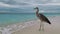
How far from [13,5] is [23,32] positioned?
19.2 inches

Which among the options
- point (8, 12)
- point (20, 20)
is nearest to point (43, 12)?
point (20, 20)

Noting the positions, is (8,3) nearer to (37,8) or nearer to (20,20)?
(20,20)

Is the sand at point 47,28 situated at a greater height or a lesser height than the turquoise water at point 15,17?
lesser

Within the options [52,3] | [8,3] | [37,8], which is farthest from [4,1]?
[52,3]

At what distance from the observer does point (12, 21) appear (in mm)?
2377

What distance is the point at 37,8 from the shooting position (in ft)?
7.68

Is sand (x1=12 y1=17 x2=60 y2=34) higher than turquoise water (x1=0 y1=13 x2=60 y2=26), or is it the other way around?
turquoise water (x1=0 y1=13 x2=60 y2=26)

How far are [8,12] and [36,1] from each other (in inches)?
20.3

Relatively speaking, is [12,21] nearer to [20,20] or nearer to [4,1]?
[20,20]

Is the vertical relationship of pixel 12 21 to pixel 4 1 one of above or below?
below

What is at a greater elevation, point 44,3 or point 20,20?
point 44,3

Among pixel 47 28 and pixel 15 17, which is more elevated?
pixel 15 17

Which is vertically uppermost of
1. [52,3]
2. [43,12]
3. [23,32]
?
[52,3]

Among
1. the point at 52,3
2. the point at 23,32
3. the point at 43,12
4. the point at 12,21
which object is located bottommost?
the point at 23,32
